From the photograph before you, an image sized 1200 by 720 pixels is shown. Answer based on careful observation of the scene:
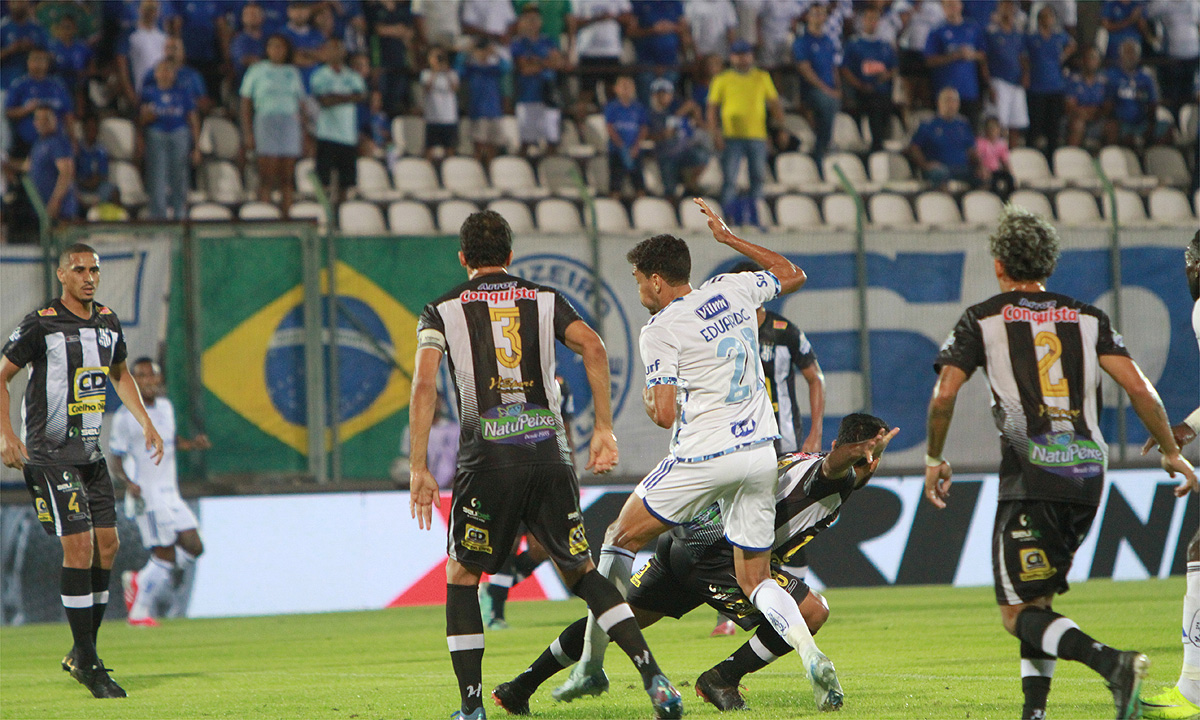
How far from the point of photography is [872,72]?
1919 centimetres

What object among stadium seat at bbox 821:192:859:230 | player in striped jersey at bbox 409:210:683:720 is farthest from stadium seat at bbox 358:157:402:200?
player in striped jersey at bbox 409:210:683:720

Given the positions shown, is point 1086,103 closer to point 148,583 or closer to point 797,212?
point 797,212

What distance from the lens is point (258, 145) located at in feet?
53.3

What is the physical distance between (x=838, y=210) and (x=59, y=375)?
10.9m

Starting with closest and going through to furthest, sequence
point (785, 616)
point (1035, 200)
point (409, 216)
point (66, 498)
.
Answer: point (785, 616)
point (66, 498)
point (409, 216)
point (1035, 200)

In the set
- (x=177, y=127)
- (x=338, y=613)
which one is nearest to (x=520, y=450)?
(x=338, y=613)

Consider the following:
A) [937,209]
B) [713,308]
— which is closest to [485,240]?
[713,308]

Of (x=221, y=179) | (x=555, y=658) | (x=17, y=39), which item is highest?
(x=17, y=39)

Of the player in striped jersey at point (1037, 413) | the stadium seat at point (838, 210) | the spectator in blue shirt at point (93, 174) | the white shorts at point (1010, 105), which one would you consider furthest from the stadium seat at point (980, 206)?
the player in striped jersey at point (1037, 413)

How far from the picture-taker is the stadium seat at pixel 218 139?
56.8ft

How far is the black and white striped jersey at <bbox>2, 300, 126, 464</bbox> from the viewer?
8406mm

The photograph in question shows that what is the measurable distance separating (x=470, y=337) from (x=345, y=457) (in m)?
8.11

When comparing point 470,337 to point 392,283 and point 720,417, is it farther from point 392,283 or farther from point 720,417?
point 392,283

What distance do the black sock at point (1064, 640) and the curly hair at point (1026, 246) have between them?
50.7 inches
